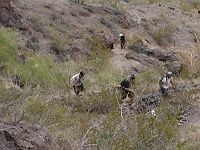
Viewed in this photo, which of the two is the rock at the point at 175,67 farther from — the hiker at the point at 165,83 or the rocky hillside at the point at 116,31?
the hiker at the point at 165,83

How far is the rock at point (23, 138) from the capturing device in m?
4.66

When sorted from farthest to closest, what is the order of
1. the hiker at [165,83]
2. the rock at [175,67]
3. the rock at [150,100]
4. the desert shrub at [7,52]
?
the rock at [175,67] → the desert shrub at [7,52] → the hiker at [165,83] → the rock at [150,100]

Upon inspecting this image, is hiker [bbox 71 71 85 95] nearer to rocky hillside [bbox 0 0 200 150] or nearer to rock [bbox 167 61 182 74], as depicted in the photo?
rocky hillside [bbox 0 0 200 150]

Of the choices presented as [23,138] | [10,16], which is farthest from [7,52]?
[23,138]

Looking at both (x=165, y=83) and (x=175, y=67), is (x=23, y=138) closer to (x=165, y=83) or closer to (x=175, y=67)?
(x=165, y=83)

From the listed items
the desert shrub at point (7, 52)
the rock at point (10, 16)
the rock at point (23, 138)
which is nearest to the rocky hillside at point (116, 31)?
the rock at point (10, 16)

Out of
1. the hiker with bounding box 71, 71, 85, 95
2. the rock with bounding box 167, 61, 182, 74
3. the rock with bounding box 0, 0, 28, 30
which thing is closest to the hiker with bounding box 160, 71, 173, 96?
the hiker with bounding box 71, 71, 85, 95

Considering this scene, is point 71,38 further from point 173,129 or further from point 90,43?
point 173,129

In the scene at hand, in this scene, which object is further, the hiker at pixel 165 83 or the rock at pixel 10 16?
the rock at pixel 10 16

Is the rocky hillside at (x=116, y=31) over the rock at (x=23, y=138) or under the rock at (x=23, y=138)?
under

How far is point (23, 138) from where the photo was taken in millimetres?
4793

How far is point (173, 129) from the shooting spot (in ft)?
22.9

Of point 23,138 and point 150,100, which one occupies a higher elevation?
point 23,138

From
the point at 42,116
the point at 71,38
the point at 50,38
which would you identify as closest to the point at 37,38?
the point at 50,38
